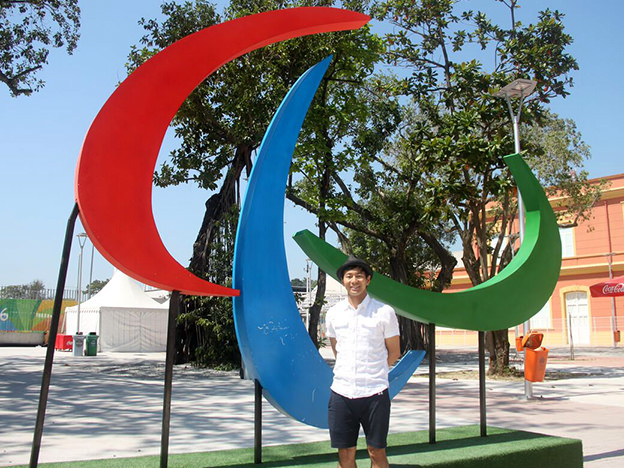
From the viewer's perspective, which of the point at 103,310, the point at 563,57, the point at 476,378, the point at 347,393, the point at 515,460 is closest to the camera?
the point at 347,393

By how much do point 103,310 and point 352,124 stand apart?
14189 mm

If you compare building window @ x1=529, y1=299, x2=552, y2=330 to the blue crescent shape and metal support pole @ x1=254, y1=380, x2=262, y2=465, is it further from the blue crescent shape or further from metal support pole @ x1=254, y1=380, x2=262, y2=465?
metal support pole @ x1=254, y1=380, x2=262, y2=465

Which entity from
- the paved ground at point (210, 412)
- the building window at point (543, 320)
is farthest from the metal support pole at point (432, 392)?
the building window at point (543, 320)

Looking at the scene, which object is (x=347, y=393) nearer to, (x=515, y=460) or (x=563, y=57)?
(x=515, y=460)

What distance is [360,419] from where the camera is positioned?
3600 millimetres

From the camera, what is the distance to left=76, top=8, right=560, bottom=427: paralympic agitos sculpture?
3.96 m

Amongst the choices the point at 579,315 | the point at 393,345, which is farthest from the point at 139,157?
the point at 579,315

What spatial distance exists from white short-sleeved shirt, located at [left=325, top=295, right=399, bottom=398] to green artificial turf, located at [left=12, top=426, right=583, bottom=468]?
2.73ft

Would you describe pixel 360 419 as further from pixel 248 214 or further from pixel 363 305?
pixel 248 214

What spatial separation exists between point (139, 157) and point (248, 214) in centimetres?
90

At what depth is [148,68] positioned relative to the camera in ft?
13.7

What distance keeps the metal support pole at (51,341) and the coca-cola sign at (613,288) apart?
20947mm

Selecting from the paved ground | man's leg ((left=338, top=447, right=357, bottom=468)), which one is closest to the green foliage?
the paved ground

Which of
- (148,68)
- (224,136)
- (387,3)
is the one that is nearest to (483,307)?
(148,68)
